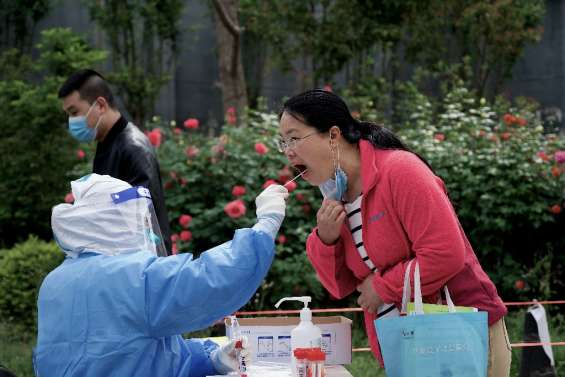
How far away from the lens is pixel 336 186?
2885mm

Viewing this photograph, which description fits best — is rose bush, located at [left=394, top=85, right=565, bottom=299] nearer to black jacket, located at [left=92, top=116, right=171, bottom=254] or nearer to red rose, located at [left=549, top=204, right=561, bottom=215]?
red rose, located at [left=549, top=204, right=561, bottom=215]

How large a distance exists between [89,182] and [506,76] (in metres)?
13.9

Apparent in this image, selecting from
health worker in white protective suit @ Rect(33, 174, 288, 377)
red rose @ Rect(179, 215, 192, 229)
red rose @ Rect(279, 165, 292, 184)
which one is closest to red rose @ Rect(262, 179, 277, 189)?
red rose @ Rect(279, 165, 292, 184)

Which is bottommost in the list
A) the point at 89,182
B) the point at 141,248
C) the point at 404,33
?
the point at 404,33

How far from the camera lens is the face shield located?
2793mm

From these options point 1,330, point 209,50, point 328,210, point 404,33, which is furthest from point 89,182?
point 209,50

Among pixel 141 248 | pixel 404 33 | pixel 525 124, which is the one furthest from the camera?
pixel 404 33

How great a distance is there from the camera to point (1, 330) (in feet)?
22.5

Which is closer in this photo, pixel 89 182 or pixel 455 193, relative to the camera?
pixel 89 182

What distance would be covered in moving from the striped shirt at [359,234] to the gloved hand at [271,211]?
0.74ft

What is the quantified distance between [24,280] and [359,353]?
115 inches

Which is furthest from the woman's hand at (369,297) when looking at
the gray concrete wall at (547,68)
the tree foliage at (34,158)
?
the gray concrete wall at (547,68)

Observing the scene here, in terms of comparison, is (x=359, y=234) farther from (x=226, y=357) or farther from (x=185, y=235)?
(x=185, y=235)

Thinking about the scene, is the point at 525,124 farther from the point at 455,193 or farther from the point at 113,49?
the point at 113,49
